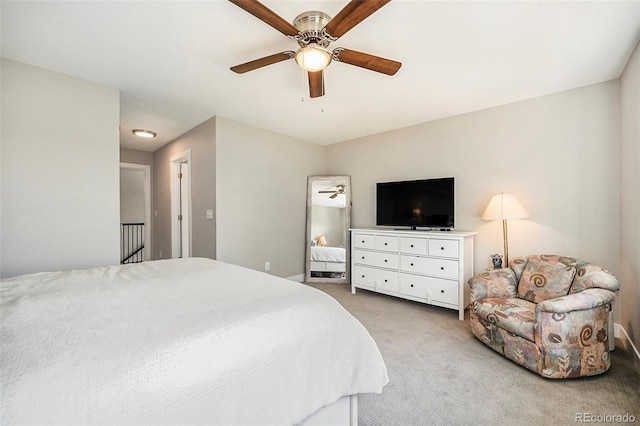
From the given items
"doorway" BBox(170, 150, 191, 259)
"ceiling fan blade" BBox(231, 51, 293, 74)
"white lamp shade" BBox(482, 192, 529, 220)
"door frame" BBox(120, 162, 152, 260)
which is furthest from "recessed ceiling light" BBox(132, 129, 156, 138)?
"white lamp shade" BBox(482, 192, 529, 220)

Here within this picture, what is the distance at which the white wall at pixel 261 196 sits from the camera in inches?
140

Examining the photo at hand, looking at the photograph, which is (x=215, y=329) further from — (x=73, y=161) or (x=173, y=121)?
(x=173, y=121)

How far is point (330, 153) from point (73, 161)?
3.53 meters

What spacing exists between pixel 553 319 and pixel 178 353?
7.59ft

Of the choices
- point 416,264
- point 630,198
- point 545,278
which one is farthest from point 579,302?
point 416,264

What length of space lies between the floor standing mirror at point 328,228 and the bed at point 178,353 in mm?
3027

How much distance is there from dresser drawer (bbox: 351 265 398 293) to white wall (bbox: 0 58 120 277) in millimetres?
2891

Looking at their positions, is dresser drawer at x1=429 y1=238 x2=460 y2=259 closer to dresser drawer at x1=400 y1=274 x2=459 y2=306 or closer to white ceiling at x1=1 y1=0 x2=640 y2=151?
dresser drawer at x1=400 y1=274 x2=459 y2=306

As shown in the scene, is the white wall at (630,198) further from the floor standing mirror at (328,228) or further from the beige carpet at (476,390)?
the floor standing mirror at (328,228)

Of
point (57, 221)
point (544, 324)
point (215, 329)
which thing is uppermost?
point (57, 221)

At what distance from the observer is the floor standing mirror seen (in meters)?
4.45

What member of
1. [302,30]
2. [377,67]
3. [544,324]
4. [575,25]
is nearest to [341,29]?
[302,30]

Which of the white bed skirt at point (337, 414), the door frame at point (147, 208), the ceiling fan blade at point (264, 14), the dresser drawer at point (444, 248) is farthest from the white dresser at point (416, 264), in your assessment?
the door frame at point (147, 208)

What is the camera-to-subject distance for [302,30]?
1.71m
